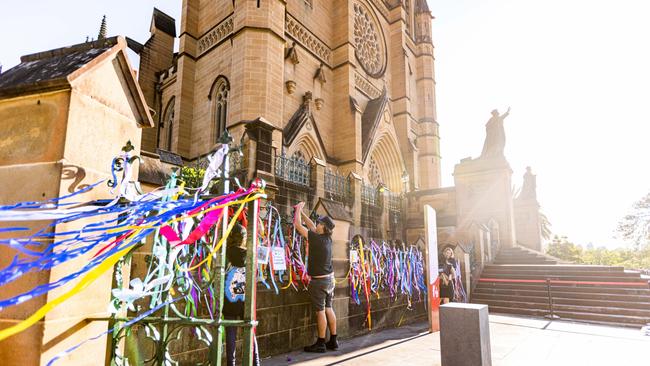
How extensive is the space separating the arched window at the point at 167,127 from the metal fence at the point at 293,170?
12.9 meters

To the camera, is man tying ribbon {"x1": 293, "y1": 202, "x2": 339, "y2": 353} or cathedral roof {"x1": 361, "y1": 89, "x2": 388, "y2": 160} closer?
man tying ribbon {"x1": 293, "y1": 202, "x2": 339, "y2": 353}

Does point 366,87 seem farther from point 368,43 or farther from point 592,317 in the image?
point 592,317

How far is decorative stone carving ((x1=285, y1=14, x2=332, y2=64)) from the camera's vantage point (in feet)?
56.5

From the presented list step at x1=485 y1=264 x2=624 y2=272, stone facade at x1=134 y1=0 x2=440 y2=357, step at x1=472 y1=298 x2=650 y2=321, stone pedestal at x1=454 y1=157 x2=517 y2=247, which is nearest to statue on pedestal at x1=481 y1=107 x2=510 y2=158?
stone pedestal at x1=454 y1=157 x2=517 y2=247

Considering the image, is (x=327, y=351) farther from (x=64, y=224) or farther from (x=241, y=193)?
(x=64, y=224)

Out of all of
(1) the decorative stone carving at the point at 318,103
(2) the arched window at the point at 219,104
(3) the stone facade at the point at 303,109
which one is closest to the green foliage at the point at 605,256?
(3) the stone facade at the point at 303,109

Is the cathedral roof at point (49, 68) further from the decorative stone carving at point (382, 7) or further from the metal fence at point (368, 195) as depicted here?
the decorative stone carving at point (382, 7)

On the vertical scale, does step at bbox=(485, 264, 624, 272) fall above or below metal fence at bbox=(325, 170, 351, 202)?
below

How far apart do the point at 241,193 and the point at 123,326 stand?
1058mm

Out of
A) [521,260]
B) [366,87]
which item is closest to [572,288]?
[521,260]

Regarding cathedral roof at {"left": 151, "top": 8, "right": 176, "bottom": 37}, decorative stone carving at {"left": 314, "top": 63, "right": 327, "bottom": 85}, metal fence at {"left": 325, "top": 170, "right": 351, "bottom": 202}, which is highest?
cathedral roof at {"left": 151, "top": 8, "right": 176, "bottom": 37}

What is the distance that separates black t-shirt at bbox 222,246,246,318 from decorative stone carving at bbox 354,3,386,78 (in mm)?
19910

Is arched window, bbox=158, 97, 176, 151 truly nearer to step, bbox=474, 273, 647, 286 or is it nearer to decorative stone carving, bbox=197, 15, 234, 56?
decorative stone carving, bbox=197, 15, 234, 56

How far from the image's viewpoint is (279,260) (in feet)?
19.8
